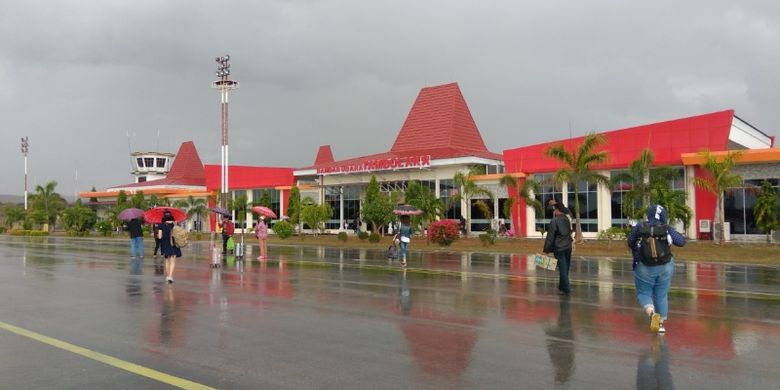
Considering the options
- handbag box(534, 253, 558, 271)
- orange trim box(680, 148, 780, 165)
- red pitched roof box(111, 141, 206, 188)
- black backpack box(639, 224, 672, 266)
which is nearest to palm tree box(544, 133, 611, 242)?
orange trim box(680, 148, 780, 165)

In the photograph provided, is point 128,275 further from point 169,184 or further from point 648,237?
point 169,184

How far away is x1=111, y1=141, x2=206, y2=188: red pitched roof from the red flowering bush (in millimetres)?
56779

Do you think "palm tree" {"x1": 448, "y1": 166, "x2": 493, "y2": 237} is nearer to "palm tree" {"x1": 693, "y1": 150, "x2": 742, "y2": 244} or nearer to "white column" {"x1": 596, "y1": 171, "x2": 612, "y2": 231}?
"white column" {"x1": 596, "y1": 171, "x2": 612, "y2": 231}

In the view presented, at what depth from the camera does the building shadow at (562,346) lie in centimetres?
609

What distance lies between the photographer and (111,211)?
6025 centimetres

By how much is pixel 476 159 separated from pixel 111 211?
37398 millimetres

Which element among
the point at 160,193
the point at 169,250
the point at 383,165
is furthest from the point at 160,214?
the point at 160,193

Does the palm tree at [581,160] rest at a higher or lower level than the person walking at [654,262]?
higher

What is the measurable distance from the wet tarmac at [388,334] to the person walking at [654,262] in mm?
399

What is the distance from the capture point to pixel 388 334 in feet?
26.4

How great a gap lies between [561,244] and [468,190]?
27.9 metres

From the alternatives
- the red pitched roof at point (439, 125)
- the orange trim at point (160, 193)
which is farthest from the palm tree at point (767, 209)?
the orange trim at point (160, 193)

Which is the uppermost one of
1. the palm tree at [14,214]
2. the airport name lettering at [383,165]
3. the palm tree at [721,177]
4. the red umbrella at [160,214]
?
the airport name lettering at [383,165]

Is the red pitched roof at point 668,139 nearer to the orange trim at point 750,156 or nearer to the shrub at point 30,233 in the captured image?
the orange trim at point 750,156
